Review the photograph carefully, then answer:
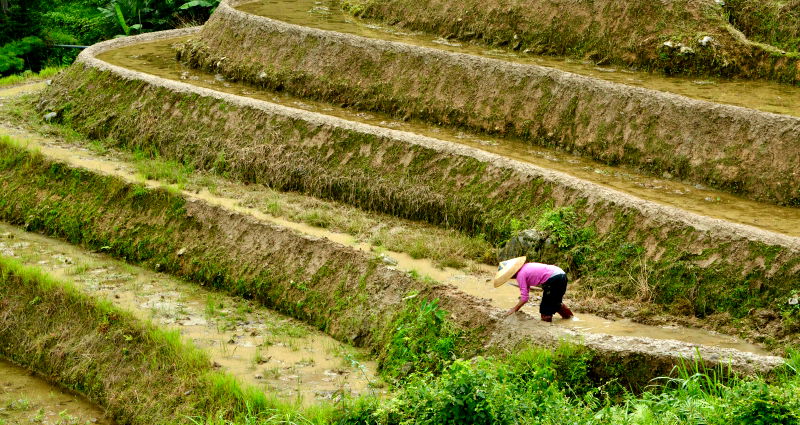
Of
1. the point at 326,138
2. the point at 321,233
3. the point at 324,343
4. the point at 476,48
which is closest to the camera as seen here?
the point at 324,343

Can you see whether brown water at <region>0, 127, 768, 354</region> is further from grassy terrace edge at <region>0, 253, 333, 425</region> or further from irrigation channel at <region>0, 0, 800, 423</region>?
grassy terrace edge at <region>0, 253, 333, 425</region>

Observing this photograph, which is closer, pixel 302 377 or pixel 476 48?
pixel 302 377

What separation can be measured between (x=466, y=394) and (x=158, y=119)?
1027cm

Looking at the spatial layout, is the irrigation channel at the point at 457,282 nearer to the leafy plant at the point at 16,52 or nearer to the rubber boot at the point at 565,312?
the rubber boot at the point at 565,312

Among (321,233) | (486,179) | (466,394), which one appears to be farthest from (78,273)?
(466,394)

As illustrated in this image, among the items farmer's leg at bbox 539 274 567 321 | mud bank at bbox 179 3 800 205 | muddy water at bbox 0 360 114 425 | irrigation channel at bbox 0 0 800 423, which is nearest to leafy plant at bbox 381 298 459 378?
irrigation channel at bbox 0 0 800 423

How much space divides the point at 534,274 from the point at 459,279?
1736mm

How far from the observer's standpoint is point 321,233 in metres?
12.5

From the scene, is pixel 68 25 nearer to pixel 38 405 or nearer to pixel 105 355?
pixel 105 355

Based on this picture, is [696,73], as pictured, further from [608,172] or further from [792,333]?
[792,333]

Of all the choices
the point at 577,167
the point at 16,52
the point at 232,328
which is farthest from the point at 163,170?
the point at 16,52

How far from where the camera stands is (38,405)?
1086cm

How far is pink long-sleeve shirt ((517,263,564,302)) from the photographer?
9.45m

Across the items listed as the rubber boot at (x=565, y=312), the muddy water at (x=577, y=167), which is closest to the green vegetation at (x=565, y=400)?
the rubber boot at (x=565, y=312)
